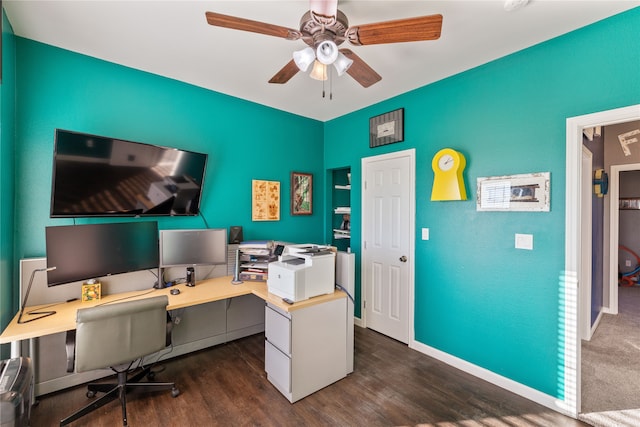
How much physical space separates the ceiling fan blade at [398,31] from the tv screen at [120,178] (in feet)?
6.18

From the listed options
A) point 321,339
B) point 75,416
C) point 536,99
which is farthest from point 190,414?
point 536,99

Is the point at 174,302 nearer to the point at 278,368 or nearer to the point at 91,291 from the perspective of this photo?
the point at 91,291

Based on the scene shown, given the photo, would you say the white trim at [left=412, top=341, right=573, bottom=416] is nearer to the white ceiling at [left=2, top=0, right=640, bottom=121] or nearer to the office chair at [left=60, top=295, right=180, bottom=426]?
the office chair at [left=60, top=295, right=180, bottom=426]

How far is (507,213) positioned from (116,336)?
3.00 metres

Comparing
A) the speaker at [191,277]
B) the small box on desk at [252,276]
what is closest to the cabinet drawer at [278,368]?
the small box on desk at [252,276]

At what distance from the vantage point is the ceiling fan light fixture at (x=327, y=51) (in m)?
1.61

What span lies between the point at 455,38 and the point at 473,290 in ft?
6.79

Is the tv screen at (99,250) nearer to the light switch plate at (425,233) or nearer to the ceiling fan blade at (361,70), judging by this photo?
the ceiling fan blade at (361,70)

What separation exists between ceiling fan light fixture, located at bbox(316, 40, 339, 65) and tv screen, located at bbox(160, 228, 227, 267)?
1880mm

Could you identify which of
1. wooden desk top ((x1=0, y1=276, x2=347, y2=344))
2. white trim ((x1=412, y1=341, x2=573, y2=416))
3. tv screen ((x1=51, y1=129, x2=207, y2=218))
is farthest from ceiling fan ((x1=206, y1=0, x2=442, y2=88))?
white trim ((x1=412, y1=341, x2=573, y2=416))

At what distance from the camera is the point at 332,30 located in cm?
162

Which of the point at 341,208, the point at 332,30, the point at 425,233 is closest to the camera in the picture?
the point at 332,30

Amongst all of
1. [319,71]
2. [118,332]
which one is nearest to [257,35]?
[319,71]

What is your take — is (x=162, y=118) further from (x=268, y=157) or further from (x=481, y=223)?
(x=481, y=223)
